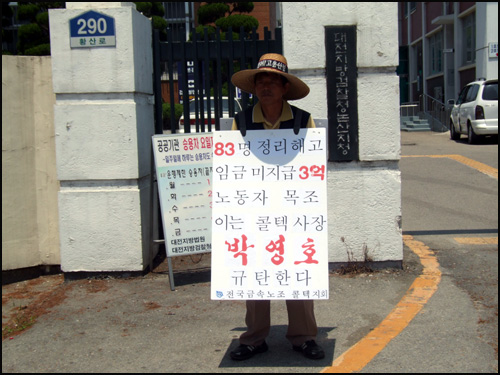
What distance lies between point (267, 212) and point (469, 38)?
27.8 meters

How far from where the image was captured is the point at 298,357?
14.0ft

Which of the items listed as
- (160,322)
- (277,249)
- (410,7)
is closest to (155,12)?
(410,7)

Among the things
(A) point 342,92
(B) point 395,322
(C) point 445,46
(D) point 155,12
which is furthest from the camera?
(C) point 445,46

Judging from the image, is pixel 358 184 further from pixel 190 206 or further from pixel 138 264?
Answer: pixel 138 264

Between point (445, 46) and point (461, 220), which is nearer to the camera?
point (461, 220)

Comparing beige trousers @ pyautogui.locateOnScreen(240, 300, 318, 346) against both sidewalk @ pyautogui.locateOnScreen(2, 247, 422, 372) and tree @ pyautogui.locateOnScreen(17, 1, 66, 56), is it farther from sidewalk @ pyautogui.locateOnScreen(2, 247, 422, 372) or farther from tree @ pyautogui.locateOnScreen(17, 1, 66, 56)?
tree @ pyautogui.locateOnScreen(17, 1, 66, 56)

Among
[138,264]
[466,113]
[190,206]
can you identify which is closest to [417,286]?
[190,206]

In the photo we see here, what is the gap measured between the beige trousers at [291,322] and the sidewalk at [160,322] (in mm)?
139

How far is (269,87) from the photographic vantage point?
4191mm

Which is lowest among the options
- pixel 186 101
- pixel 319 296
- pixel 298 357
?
pixel 298 357

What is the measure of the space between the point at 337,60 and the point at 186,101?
1.64m

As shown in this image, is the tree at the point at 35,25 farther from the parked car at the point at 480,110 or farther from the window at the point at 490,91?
the window at the point at 490,91

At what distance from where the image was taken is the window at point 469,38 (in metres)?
28.3

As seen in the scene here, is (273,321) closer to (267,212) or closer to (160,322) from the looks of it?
(160,322)
